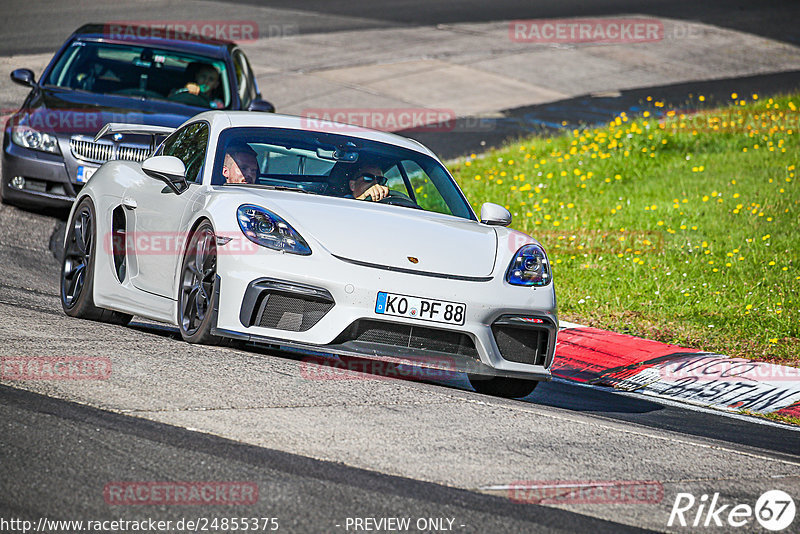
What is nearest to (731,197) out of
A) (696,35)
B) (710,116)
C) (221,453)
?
(710,116)

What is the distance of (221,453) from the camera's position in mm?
4887

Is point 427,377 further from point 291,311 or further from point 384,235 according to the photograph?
point 291,311

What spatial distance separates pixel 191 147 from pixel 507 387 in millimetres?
2508

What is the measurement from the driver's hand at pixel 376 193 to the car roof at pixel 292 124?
483 millimetres

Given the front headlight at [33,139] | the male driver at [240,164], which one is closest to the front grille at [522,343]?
the male driver at [240,164]

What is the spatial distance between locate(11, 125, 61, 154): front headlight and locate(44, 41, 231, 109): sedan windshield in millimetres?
970

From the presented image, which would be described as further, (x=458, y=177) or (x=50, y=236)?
(x=458, y=177)

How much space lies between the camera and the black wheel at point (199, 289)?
657 centimetres

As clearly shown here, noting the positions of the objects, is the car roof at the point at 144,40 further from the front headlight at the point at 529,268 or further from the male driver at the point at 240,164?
the front headlight at the point at 529,268

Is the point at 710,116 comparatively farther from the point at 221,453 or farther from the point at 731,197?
the point at 221,453

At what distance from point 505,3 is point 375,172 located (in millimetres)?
26509

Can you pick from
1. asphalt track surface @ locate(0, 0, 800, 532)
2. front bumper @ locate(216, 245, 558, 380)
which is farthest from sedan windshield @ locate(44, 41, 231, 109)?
front bumper @ locate(216, 245, 558, 380)

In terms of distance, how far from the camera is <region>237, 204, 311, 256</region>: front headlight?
21.3ft

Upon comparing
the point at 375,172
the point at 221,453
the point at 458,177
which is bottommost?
the point at 458,177
